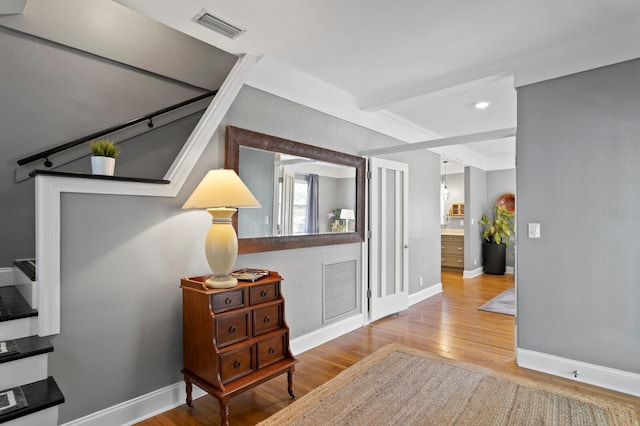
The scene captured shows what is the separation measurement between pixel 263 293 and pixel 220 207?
0.70 metres

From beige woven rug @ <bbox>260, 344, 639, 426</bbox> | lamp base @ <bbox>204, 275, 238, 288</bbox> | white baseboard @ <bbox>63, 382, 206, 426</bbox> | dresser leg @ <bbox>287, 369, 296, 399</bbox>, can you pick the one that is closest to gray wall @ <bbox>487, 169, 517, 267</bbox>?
beige woven rug @ <bbox>260, 344, 639, 426</bbox>

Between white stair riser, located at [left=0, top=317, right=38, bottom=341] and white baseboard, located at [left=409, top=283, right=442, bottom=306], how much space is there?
4413 millimetres

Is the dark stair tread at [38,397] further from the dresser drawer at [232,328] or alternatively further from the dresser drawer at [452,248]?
the dresser drawer at [452,248]

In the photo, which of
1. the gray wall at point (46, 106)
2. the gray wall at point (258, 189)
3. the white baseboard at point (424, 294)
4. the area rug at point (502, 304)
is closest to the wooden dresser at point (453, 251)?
the area rug at point (502, 304)

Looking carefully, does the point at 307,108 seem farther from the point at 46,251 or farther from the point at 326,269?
the point at 46,251

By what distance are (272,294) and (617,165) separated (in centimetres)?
276

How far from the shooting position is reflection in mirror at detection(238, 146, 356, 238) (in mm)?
2904

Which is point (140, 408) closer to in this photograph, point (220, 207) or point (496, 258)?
point (220, 207)

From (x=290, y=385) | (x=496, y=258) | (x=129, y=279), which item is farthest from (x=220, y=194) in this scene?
(x=496, y=258)

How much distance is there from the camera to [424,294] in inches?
215

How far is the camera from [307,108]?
3.40 meters

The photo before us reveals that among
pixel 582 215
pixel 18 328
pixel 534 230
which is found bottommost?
pixel 18 328

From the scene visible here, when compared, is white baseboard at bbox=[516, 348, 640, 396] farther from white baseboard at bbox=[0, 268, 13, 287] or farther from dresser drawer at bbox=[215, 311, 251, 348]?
white baseboard at bbox=[0, 268, 13, 287]

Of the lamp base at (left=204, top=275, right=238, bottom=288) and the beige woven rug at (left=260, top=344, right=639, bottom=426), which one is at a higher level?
the lamp base at (left=204, top=275, right=238, bottom=288)
